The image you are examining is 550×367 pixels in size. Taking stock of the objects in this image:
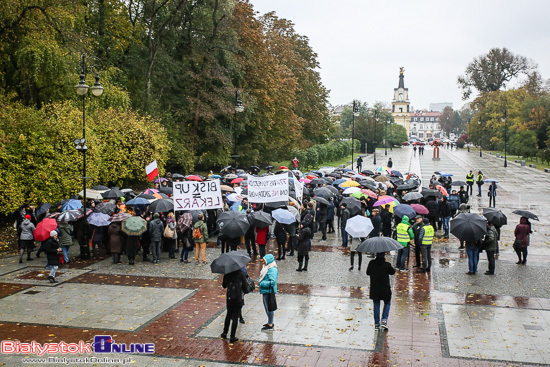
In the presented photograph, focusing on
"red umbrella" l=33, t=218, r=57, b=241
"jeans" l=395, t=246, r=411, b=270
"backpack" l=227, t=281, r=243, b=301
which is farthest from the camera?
"jeans" l=395, t=246, r=411, b=270

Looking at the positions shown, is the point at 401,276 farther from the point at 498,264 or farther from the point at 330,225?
the point at 330,225

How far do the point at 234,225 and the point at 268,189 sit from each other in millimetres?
2779

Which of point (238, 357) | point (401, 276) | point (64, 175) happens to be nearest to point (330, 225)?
point (401, 276)

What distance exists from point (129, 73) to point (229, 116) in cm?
768

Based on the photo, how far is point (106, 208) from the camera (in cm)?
1806

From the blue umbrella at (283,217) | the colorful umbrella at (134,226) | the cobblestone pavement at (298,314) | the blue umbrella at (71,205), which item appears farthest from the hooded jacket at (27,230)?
the blue umbrella at (283,217)

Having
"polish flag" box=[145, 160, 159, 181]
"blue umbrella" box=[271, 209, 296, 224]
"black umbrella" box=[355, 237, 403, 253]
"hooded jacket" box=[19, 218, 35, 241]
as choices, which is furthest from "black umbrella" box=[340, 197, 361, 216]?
"hooded jacket" box=[19, 218, 35, 241]

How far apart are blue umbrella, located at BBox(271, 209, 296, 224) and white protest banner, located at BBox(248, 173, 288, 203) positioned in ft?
3.87

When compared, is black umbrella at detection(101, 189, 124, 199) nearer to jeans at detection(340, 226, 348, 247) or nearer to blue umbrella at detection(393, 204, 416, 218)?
jeans at detection(340, 226, 348, 247)

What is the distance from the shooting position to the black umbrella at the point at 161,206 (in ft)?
56.5

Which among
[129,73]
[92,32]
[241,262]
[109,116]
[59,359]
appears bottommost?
[59,359]

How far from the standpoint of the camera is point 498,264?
16578 mm

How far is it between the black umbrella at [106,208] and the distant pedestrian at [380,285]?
33.9 feet

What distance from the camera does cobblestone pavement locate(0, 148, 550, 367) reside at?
381 inches
